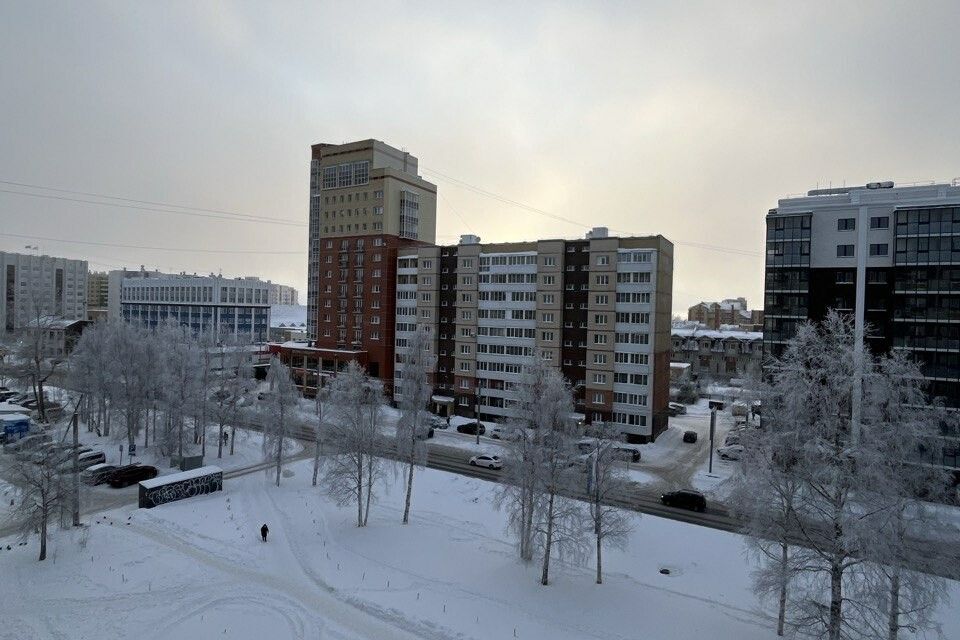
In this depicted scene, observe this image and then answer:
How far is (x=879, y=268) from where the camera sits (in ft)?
152

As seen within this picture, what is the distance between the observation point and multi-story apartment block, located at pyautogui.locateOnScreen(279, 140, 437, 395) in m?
77.2

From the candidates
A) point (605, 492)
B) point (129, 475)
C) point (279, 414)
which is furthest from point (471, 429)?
point (605, 492)

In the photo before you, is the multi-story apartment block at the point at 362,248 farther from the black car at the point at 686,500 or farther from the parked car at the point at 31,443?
the black car at the point at 686,500

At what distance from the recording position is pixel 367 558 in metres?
30.8

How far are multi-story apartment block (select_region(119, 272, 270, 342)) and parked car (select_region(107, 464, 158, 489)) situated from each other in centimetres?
9176

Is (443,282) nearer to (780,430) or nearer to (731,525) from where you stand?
(731,525)

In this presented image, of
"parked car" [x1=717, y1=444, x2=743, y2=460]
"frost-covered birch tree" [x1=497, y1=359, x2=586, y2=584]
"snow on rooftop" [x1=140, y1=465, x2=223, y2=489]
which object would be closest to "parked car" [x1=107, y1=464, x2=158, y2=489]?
"snow on rooftop" [x1=140, y1=465, x2=223, y2=489]

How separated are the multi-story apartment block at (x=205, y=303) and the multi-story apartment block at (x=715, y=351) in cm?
9635

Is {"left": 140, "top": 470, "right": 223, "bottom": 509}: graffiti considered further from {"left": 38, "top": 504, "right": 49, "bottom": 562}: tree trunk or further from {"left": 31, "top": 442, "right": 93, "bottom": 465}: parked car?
{"left": 38, "top": 504, "right": 49, "bottom": 562}: tree trunk

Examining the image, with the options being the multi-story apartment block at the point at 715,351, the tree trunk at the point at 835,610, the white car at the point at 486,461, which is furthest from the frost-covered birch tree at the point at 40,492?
the multi-story apartment block at the point at 715,351

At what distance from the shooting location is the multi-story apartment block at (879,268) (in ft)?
140

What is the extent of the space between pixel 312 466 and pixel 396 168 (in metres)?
51.2

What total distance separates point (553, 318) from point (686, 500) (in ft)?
92.7

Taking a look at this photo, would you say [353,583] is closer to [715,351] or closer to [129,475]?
[129,475]
